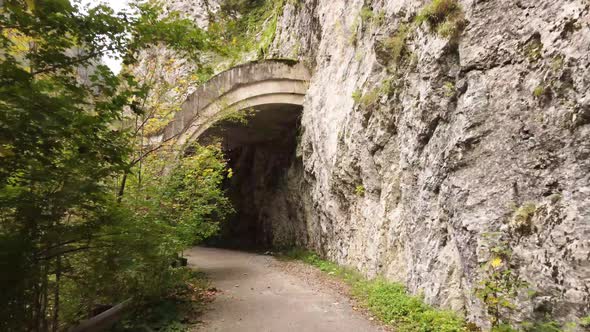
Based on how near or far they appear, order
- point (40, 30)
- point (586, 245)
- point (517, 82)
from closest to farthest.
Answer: point (40, 30), point (586, 245), point (517, 82)

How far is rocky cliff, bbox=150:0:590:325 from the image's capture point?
11.5 ft

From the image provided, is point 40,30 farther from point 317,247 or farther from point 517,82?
point 317,247

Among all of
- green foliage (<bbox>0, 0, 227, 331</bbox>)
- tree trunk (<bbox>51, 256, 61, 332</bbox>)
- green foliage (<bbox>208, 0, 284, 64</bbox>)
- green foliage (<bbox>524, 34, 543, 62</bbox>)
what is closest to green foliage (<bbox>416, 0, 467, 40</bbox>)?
green foliage (<bbox>524, 34, 543, 62</bbox>)

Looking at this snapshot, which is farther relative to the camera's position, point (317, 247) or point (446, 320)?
point (317, 247)

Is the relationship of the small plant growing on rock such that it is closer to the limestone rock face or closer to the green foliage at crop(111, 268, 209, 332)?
the limestone rock face

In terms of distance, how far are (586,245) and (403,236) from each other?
3.38 m

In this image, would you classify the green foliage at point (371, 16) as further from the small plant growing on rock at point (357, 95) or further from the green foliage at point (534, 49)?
the green foliage at point (534, 49)

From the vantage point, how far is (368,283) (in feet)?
23.4

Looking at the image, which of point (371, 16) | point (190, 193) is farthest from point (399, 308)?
point (371, 16)

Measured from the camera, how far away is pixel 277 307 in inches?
251

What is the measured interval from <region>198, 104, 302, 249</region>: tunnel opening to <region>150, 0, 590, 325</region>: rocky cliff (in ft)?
18.4

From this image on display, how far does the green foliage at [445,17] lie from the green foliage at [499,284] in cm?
315

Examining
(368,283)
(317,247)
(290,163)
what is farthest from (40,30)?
(290,163)

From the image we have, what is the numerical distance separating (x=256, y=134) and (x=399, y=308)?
12.6 metres
